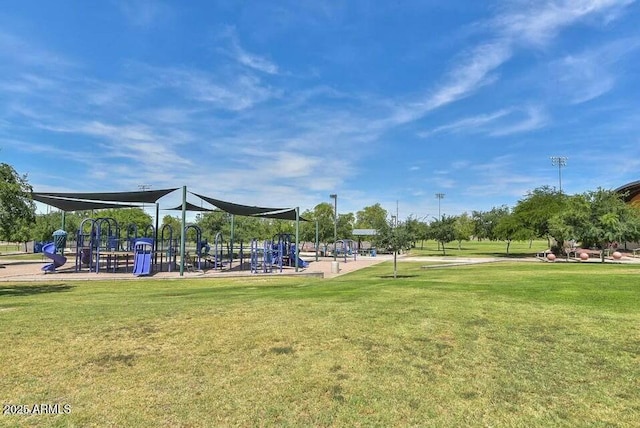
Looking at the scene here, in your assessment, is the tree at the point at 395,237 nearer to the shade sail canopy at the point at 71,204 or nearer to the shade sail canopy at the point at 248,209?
the shade sail canopy at the point at 248,209

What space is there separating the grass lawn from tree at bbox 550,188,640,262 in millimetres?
21217

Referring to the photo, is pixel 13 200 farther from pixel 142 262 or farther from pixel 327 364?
pixel 327 364

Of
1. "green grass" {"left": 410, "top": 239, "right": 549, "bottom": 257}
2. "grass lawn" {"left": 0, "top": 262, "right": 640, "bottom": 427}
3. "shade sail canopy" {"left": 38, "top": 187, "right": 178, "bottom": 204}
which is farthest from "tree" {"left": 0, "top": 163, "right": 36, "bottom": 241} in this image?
"green grass" {"left": 410, "top": 239, "right": 549, "bottom": 257}

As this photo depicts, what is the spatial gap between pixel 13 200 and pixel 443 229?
145 feet

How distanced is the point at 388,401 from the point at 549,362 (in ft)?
7.79

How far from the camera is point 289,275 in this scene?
19.7 metres

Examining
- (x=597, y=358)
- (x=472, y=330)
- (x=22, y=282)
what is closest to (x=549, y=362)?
(x=597, y=358)

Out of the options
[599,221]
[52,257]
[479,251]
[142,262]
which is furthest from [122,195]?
[479,251]

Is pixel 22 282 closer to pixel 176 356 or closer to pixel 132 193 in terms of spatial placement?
pixel 132 193

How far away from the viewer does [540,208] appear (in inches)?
1649

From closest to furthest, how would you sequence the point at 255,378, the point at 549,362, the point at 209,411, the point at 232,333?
1. the point at 209,411
2. the point at 255,378
3. the point at 549,362
4. the point at 232,333

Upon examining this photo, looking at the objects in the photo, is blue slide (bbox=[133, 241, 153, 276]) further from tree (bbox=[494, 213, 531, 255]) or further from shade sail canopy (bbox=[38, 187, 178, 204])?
tree (bbox=[494, 213, 531, 255])

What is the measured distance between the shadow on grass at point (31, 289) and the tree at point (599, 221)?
28936mm

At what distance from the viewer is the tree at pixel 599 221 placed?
2589cm
